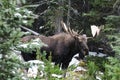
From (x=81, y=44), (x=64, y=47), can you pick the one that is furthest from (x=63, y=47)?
(x=81, y=44)

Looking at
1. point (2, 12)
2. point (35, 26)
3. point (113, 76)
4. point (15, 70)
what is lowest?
point (35, 26)

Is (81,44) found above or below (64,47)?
above

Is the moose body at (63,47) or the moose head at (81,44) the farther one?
the moose body at (63,47)

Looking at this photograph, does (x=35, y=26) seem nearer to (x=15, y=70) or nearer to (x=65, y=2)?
(x=65, y=2)

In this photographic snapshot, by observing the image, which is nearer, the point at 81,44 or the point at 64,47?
the point at 81,44

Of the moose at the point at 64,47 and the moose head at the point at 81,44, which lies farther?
the moose at the point at 64,47

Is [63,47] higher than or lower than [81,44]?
lower

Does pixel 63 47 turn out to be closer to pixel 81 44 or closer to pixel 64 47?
pixel 64 47

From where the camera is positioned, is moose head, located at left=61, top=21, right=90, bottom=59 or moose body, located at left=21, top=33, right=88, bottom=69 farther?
moose body, located at left=21, top=33, right=88, bottom=69

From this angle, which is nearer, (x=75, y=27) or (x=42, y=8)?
(x=75, y=27)

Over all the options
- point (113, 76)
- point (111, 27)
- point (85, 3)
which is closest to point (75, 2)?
point (85, 3)

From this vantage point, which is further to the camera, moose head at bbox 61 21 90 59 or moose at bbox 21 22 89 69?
moose at bbox 21 22 89 69

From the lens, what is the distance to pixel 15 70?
3.58 metres

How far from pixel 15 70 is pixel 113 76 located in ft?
4.76
